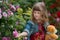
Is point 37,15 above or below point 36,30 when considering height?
above

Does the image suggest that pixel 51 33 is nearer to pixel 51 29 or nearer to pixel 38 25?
pixel 51 29

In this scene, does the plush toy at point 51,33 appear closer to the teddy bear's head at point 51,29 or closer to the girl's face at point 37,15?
the teddy bear's head at point 51,29

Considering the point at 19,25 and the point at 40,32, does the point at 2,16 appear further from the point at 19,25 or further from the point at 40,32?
the point at 40,32

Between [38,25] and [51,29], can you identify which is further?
[38,25]

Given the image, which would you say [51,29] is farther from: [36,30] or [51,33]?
[36,30]

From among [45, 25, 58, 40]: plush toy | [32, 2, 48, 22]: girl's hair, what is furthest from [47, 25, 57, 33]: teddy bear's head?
[32, 2, 48, 22]: girl's hair

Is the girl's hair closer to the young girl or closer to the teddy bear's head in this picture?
the young girl

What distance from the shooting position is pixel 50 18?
2785 millimetres

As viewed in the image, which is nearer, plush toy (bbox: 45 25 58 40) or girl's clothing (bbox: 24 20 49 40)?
plush toy (bbox: 45 25 58 40)

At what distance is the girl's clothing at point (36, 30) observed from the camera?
9.34 feet

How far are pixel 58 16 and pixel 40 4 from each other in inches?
15.8

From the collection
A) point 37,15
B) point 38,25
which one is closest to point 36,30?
point 38,25

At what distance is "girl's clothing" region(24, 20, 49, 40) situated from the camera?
2846 millimetres

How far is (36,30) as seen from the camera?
9.39ft
